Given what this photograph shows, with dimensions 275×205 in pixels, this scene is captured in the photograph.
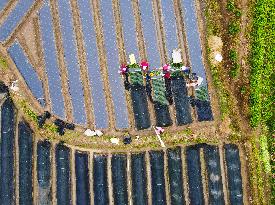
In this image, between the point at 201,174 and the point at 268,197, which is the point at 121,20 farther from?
the point at 268,197

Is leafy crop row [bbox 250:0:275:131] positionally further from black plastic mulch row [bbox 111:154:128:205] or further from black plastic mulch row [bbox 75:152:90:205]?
black plastic mulch row [bbox 75:152:90:205]

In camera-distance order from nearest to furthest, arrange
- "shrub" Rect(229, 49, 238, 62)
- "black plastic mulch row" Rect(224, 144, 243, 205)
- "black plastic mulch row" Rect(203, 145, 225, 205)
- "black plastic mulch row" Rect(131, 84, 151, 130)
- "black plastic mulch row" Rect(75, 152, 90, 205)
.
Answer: "black plastic mulch row" Rect(75, 152, 90, 205), "black plastic mulch row" Rect(203, 145, 225, 205), "black plastic mulch row" Rect(224, 144, 243, 205), "black plastic mulch row" Rect(131, 84, 151, 130), "shrub" Rect(229, 49, 238, 62)

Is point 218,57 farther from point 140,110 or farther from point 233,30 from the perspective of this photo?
point 140,110

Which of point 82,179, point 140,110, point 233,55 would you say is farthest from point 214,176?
point 82,179

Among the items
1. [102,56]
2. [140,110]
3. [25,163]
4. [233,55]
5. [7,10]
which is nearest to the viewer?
[25,163]

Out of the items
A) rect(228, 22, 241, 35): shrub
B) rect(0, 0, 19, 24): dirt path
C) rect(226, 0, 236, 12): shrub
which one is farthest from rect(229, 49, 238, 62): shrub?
rect(0, 0, 19, 24): dirt path

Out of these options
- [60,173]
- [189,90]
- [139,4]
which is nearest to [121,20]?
[139,4]
